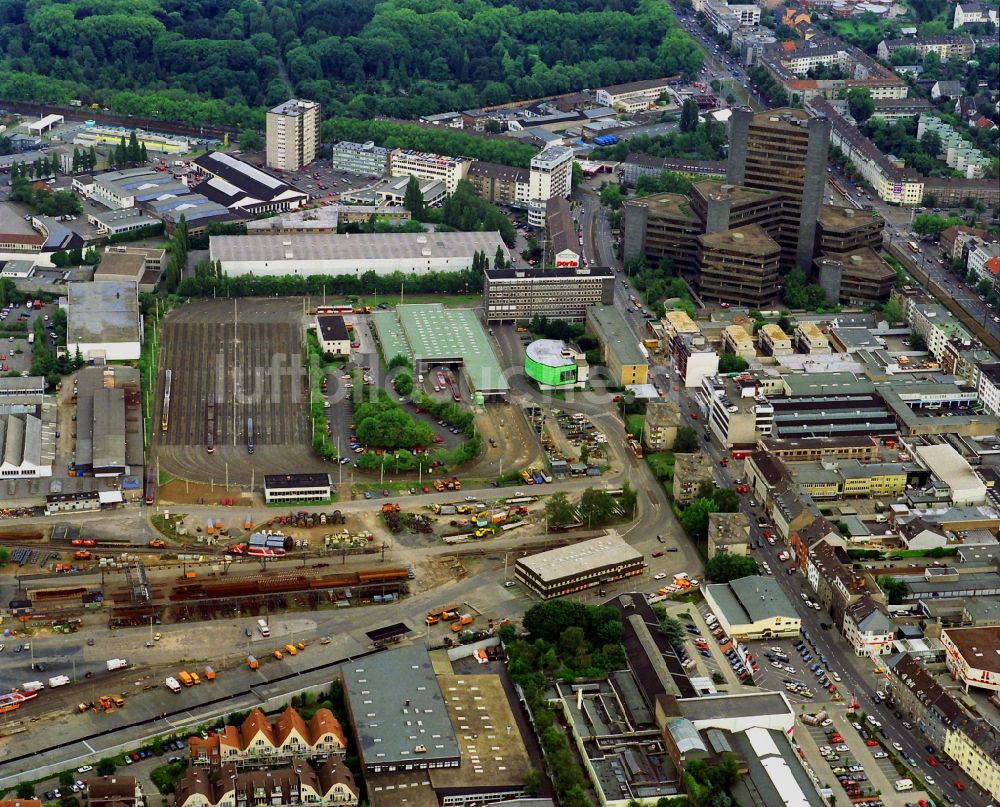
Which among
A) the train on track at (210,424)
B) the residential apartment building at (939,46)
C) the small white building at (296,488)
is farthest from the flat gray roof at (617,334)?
the residential apartment building at (939,46)

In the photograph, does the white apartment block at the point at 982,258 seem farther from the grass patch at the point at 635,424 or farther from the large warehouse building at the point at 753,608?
the large warehouse building at the point at 753,608

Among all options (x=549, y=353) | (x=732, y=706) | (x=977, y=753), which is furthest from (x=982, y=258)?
(x=732, y=706)

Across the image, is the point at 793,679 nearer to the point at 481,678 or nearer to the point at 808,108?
the point at 481,678

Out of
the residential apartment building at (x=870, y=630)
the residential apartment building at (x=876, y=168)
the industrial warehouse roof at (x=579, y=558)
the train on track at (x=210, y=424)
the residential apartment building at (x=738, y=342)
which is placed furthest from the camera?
the residential apartment building at (x=876, y=168)

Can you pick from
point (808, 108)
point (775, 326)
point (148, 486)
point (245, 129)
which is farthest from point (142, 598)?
point (808, 108)

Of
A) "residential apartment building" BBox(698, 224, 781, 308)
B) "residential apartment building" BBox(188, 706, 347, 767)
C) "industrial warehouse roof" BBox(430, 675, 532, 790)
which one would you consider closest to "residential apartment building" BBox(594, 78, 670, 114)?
"residential apartment building" BBox(698, 224, 781, 308)

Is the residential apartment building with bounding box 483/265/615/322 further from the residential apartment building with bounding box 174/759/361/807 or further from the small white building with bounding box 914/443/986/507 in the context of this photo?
the residential apartment building with bounding box 174/759/361/807
